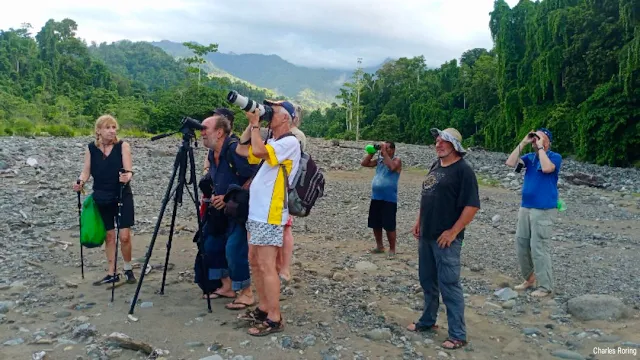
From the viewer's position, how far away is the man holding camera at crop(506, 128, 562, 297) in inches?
227

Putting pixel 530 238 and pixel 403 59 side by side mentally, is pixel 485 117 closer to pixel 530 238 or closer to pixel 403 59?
pixel 403 59

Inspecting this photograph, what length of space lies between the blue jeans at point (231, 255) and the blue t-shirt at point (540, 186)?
10.5 feet

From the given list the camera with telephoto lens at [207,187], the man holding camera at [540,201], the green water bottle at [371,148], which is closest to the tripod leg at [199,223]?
the camera with telephoto lens at [207,187]

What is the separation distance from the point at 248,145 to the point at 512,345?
289 cm

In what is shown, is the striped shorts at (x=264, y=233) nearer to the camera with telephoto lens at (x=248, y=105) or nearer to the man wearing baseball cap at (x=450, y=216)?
the camera with telephoto lens at (x=248, y=105)

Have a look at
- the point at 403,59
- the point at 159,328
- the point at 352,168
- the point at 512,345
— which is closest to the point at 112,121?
the point at 159,328

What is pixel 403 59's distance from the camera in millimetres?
77000

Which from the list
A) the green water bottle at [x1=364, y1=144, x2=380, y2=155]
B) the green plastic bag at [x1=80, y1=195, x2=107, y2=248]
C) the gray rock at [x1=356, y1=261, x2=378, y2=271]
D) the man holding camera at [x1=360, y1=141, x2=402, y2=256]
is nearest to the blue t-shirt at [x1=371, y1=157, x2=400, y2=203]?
the man holding camera at [x1=360, y1=141, x2=402, y2=256]

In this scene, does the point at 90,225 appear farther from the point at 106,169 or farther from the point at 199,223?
the point at 199,223

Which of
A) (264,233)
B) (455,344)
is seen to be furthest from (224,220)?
(455,344)

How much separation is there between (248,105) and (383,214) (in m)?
3.72

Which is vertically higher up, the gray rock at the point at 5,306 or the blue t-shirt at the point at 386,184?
the blue t-shirt at the point at 386,184

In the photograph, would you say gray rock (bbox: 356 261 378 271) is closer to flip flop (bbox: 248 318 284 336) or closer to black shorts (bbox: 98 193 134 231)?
flip flop (bbox: 248 318 284 336)

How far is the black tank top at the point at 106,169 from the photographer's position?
5547 mm
